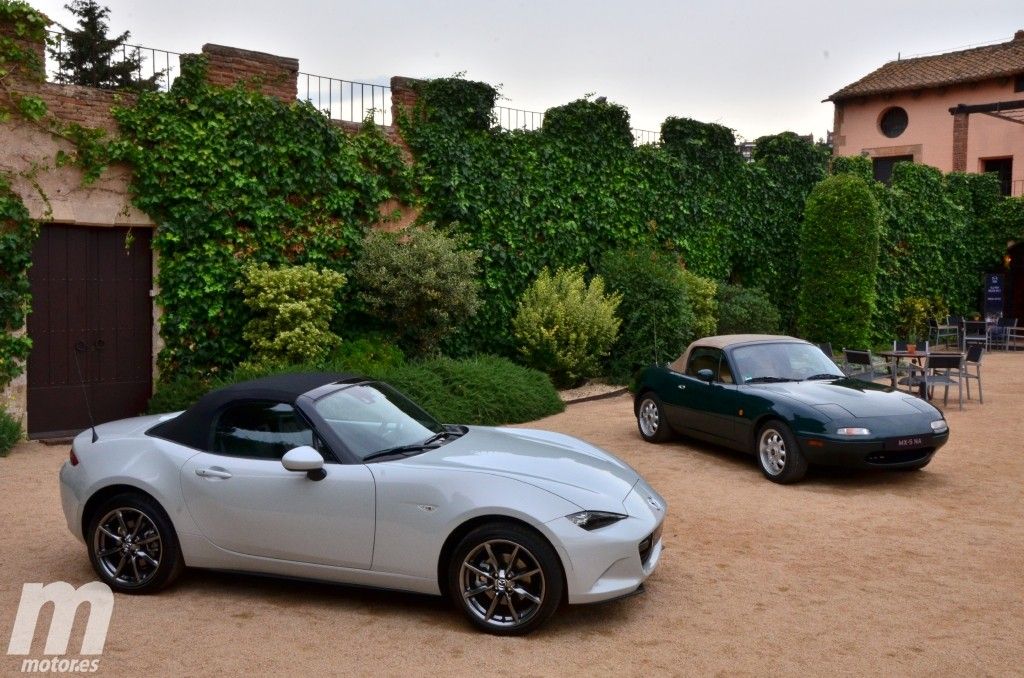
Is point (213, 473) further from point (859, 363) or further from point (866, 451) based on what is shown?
point (859, 363)

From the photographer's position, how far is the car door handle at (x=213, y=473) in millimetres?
5410

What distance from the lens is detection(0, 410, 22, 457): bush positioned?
10.1 metres

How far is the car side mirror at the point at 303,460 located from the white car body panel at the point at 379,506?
14 cm

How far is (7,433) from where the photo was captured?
10172 millimetres

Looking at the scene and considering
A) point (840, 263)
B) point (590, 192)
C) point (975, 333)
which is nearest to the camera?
point (590, 192)

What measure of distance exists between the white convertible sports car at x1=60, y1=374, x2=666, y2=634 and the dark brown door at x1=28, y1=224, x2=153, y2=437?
5.97 meters

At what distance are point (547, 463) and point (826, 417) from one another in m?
4.01

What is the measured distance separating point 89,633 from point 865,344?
59.9 ft

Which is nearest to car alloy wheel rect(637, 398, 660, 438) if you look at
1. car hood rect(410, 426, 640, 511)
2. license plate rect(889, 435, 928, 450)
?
license plate rect(889, 435, 928, 450)

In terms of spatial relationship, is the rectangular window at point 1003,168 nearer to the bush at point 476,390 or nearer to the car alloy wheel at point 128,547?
the bush at point 476,390

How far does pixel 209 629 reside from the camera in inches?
196

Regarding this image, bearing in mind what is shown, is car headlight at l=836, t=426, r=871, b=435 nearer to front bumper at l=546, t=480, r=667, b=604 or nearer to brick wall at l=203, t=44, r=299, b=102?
front bumper at l=546, t=480, r=667, b=604

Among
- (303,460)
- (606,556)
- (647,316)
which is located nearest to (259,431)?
(303,460)

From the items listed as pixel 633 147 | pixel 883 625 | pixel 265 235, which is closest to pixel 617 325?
pixel 633 147
